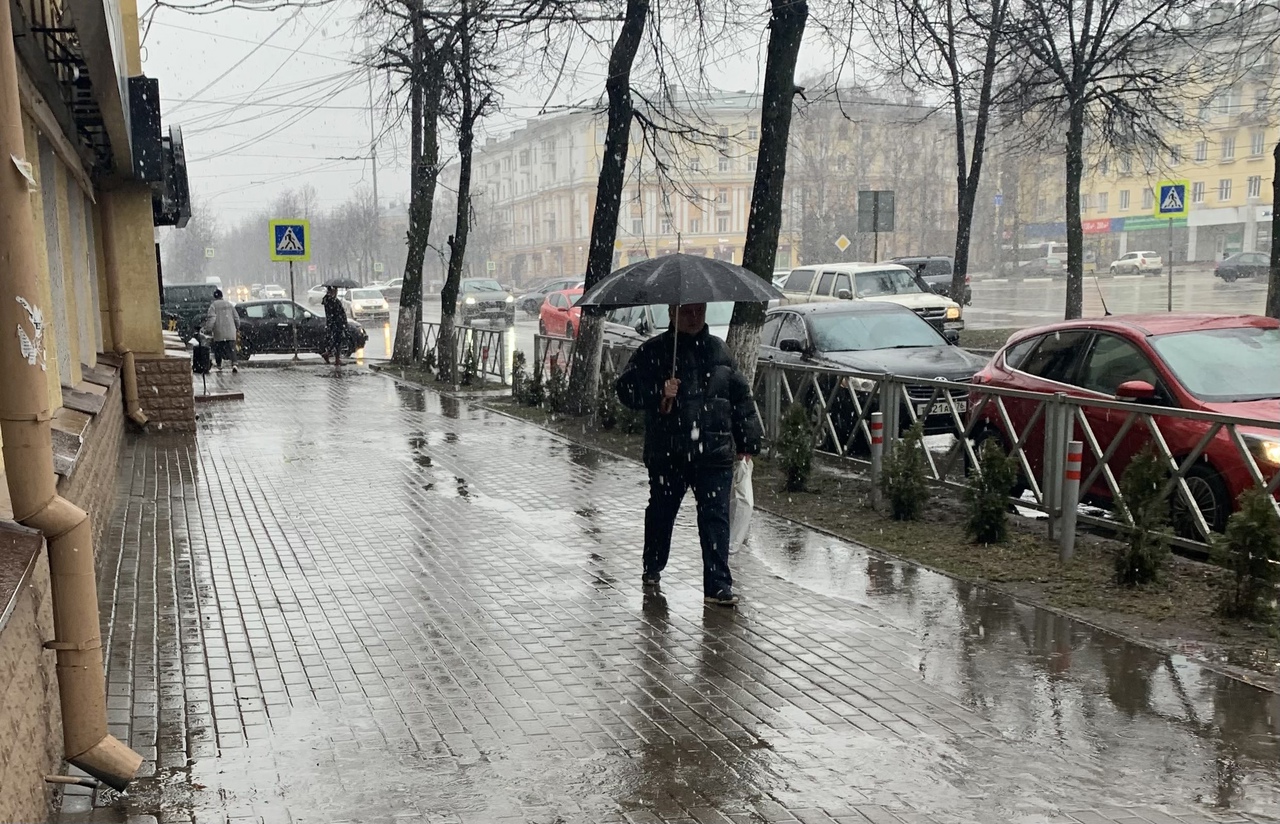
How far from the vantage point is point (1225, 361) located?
8328 millimetres

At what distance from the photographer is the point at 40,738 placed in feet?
13.0

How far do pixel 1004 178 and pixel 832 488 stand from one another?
2562 inches

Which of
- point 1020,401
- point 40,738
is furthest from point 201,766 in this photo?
point 1020,401

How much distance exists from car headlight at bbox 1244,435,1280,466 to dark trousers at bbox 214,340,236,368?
834 inches

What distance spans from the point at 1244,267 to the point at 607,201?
41285 mm

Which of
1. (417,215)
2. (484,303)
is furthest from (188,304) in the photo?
(484,303)

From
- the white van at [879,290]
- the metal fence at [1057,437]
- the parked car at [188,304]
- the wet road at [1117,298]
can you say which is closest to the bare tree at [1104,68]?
the white van at [879,290]

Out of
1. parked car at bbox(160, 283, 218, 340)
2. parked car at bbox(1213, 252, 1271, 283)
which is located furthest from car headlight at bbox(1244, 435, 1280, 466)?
parked car at bbox(1213, 252, 1271, 283)

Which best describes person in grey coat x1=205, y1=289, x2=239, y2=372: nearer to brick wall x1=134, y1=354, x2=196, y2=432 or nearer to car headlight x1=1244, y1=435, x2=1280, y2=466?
brick wall x1=134, y1=354, x2=196, y2=432

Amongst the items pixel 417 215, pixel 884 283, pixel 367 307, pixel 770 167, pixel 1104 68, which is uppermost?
pixel 1104 68

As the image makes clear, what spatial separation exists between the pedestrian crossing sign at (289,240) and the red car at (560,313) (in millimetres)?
6161

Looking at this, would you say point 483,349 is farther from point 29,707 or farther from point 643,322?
point 29,707

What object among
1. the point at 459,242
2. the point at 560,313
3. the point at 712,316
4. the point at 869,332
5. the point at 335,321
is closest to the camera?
the point at 869,332

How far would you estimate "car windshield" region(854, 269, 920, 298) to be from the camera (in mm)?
24969
